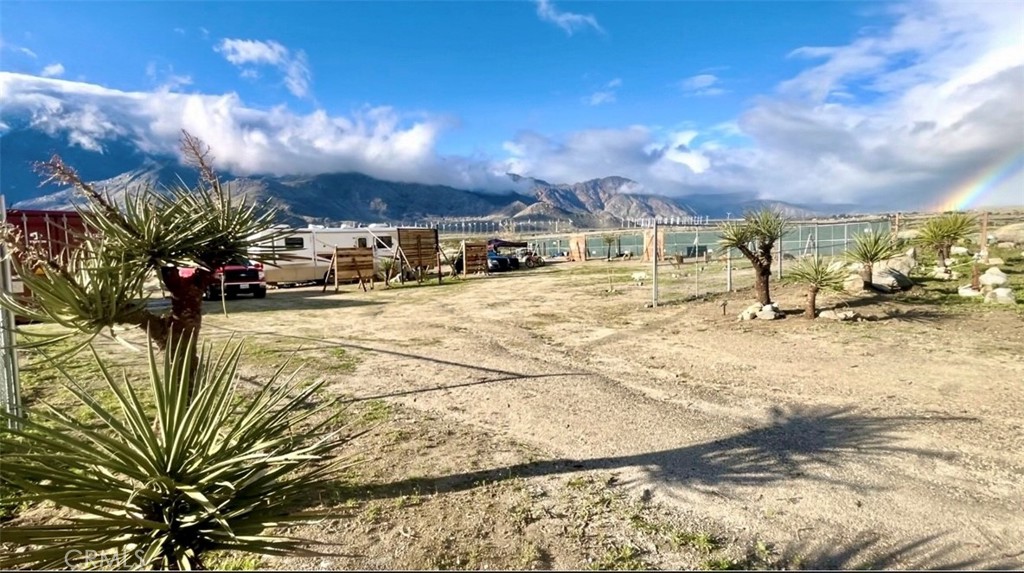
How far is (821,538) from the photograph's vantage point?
108 inches

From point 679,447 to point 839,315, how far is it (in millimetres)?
6865

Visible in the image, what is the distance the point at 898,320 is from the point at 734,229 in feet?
10.4

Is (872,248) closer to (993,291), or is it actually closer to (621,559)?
(993,291)

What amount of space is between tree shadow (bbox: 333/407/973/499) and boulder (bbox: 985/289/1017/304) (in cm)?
A: 785

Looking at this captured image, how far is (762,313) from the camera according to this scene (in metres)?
9.84

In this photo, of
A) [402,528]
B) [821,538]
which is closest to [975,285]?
[821,538]

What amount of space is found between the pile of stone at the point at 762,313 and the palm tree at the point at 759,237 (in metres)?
0.20

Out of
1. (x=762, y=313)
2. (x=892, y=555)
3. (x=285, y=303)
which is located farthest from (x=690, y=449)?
(x=285, y=303)

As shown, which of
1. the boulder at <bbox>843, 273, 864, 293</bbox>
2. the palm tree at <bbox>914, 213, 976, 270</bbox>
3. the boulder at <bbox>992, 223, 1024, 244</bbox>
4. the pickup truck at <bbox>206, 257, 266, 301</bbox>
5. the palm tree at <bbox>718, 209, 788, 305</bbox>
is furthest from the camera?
the boulder at <bbox>992, 223, 1024, 244</bbox>

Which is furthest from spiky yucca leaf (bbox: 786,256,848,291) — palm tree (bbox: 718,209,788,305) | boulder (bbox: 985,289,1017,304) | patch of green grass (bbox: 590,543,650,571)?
patch of green grass (bbox: 590,543,650,571)

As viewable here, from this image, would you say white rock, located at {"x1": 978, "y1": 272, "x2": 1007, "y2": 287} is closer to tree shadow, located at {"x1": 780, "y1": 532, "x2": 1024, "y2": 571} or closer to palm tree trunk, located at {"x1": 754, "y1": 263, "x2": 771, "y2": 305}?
palm tree trunk, located at {"x1": 754, "y1": 263, "x2": 771, "y2": 305}

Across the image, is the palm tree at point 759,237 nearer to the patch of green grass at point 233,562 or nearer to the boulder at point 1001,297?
the boulder at point 1001,297

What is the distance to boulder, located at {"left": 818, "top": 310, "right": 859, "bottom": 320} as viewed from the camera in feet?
30.0

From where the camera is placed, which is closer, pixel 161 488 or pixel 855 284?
pixel 161 488
